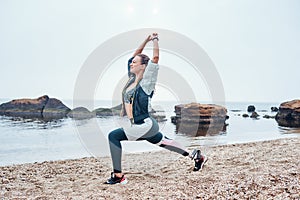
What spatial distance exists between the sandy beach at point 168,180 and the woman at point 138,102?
630mm

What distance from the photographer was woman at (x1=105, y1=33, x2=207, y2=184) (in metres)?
4.85

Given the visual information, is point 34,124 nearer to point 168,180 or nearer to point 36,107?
point 36,107

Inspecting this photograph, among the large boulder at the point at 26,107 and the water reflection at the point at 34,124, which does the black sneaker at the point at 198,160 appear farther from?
the large boulder at the point at 26,107

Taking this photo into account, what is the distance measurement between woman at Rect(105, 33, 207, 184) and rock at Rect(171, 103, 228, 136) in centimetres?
697

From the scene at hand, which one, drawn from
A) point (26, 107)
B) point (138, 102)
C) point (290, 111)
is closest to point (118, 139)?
point (138, 102)

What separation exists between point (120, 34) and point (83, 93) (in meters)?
1.63

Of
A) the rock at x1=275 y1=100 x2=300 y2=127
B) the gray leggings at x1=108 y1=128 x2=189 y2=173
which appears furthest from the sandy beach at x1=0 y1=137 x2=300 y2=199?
the rock at x1=275 y1=100 x2=300 y2=127

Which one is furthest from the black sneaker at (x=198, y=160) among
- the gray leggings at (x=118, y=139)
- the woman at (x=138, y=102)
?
the woman at (x=138, y=102)

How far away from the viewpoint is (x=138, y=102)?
486cm

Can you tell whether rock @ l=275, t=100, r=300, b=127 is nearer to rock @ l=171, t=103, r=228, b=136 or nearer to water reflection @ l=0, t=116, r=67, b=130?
rock @ l=171, t=103, r=228, b=136

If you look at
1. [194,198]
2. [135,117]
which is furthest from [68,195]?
[194,198]

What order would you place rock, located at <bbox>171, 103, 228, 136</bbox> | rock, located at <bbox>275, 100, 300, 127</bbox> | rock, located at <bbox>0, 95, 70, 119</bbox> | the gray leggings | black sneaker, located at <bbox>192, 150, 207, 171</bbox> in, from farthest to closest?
rock, located at <bbox>0, 95, 70, 119</bbox> → rock, located at <bbox>275, 100, 300, 127</bbox> → rock, located at <bbox>171, 103, 228, 136</bbox> → black sneaker, located at <bbox>192, 150, 207, 171</bbox> → the gray leggings

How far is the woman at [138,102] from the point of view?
4.85m

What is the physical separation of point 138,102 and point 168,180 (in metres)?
1.63
